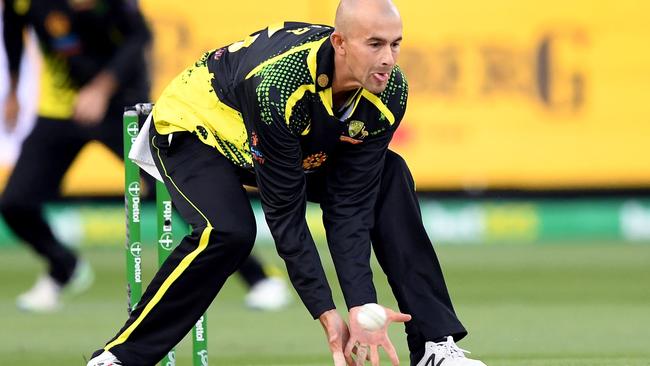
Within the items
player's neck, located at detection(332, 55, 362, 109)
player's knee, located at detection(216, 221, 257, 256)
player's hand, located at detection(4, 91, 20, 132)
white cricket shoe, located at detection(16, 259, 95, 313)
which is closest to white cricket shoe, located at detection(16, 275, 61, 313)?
white cricket shoe, located at detection(16, 259, 95, 313)

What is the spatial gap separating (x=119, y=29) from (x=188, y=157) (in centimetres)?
307

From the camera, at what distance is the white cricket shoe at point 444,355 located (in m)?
4.98

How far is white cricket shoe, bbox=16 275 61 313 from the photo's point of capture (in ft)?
25.9

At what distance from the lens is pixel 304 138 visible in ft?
15.4

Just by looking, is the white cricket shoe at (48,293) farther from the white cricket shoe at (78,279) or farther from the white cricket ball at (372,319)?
the white cricket ball at (372,319)

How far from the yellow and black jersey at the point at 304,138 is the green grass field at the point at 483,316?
1.34 m

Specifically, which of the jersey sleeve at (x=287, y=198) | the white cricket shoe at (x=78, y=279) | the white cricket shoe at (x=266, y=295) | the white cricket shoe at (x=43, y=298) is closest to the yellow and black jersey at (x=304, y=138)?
the jersey sleeve at (x=287, y=198)

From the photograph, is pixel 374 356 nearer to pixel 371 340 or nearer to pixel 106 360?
pixel 371 340

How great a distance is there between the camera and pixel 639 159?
10.9 meters

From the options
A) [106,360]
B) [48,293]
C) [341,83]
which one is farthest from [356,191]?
[48,293]

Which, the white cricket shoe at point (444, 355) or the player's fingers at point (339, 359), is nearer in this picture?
the player's fingers at point (339, 359)

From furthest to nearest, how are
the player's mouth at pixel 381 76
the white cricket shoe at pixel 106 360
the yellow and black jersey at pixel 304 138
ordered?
the white cricket shoe at pixel 106 360 → the yellow and black jersey at pixel 304 138 → the player's mouth at pixel 381 76

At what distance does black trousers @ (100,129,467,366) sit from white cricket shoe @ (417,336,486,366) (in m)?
0.03

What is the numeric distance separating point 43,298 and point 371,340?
398cm
